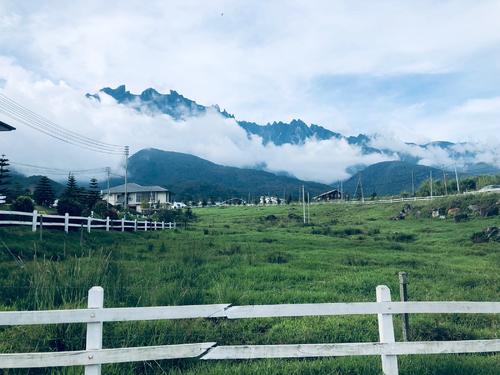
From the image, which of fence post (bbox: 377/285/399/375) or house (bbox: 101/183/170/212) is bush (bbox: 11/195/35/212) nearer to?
fence post (bbox: 377/285/399/375)

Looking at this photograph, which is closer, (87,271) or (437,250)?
(87,271)

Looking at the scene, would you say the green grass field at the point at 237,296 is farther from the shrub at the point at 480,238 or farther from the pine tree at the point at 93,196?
the pine tree at the point at 93,196

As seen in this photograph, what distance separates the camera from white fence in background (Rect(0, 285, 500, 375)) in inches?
186

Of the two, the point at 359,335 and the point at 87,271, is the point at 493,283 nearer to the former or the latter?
the point at 359,335

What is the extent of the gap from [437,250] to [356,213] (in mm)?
53591

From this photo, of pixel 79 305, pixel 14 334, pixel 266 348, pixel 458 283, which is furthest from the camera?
pixel 458 283

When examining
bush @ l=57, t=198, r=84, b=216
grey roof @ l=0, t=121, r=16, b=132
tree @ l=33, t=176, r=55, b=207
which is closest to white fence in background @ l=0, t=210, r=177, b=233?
bush @ l=57, t=198, r=84, b=216

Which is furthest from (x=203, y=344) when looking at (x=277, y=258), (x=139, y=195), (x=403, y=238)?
(x=139, y=195)

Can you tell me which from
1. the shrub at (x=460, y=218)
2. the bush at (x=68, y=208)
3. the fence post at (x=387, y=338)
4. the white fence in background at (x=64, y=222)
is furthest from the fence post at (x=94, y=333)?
the shrub at (x=460, y=218)

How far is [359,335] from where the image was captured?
327 inches

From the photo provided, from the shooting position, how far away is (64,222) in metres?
22.1

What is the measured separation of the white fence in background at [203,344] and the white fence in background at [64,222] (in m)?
14.7

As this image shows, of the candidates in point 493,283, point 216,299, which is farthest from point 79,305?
point 493,283

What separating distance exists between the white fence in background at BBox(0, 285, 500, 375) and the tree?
47.4m
